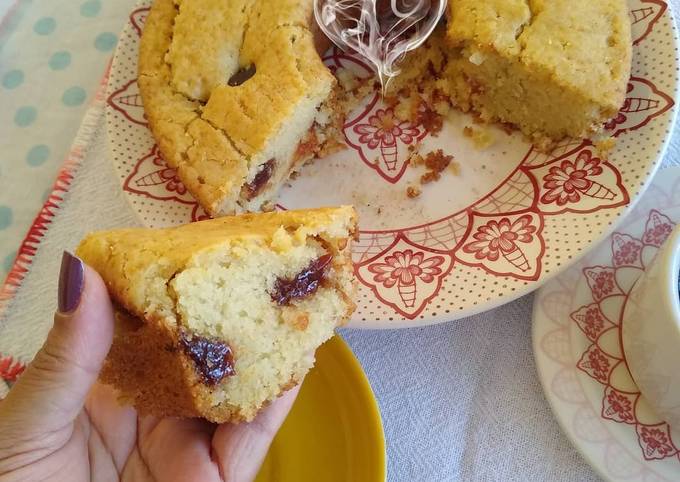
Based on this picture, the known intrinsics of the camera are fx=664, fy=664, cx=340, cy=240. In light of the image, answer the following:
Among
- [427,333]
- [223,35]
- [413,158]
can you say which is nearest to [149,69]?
[223,35]

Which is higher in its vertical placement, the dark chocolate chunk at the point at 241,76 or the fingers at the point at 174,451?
the dark chocolate chunk at the point at 241,76

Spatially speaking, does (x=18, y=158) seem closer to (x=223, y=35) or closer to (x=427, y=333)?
(x=223, y=35)

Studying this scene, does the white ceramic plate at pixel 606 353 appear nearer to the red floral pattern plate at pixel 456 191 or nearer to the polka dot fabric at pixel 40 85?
the red floral pattern plate at pixel 456 191

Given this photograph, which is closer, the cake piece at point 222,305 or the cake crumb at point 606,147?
the cake piece at point 222,305

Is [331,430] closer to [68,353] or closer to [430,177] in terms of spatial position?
[68,353]

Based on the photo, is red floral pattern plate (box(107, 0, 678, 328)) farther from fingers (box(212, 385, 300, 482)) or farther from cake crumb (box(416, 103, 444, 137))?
fingers (box(212, 385, 300, 482))

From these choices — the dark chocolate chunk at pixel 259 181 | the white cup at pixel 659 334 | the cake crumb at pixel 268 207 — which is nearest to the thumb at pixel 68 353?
the dark chocolate chunk at pixel 259 181

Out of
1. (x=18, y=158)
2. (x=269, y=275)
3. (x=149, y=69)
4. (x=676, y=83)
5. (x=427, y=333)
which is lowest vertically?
(x=18, y=158)
